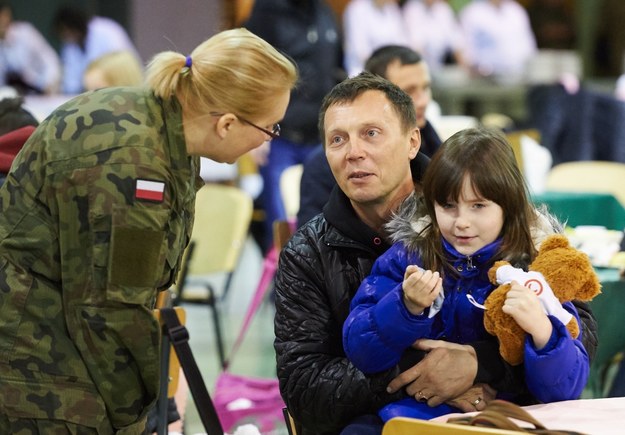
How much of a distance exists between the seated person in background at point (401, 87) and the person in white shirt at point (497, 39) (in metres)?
9.48

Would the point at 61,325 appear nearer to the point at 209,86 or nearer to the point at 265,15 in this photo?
the point at 209,86

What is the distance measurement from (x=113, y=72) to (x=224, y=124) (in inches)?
135

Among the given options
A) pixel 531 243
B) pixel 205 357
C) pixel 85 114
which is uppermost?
pixel 85 114

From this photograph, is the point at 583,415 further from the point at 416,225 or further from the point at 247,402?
the point at 247,402

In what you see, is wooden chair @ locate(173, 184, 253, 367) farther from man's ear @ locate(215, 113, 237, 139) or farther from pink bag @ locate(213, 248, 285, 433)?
man's ear @ locate(215, 113, 237, 139)

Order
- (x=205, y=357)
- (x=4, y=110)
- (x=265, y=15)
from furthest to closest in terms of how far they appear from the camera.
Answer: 1. (x=265, y=15)
2. (x=205, y=357)
3. (x=4, y=110)

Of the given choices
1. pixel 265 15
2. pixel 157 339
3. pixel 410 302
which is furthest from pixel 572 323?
pixel 265 15

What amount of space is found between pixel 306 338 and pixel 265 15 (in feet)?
14.6

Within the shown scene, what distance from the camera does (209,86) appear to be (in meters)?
2.41

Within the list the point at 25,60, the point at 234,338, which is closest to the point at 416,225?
the point at 234,338

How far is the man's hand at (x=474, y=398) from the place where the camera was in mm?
2510

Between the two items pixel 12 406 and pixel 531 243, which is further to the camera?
pixel 531 243

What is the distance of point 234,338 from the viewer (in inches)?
260

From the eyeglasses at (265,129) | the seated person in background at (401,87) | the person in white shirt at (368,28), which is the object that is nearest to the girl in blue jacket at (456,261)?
the eyeglasses at (265,129)
